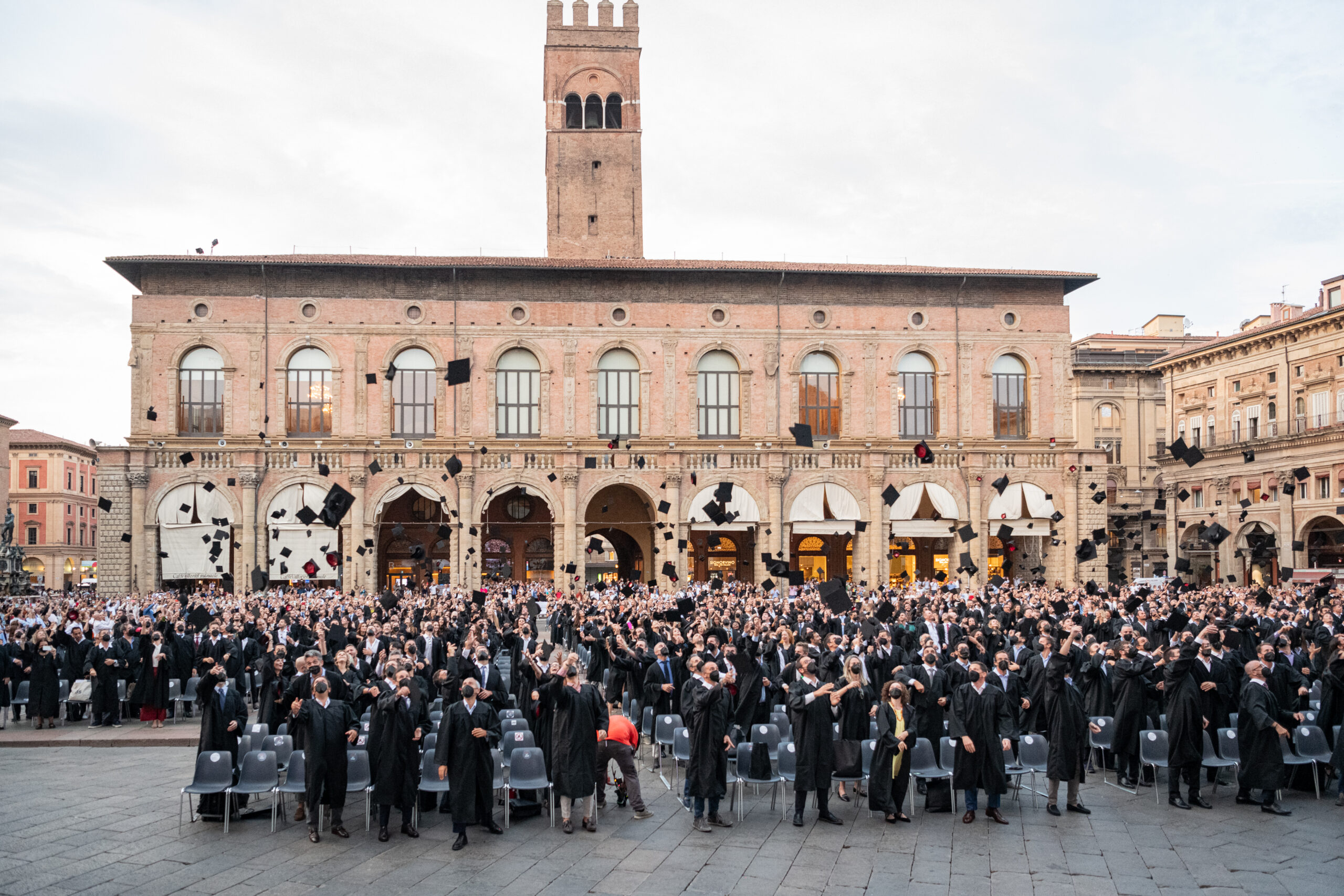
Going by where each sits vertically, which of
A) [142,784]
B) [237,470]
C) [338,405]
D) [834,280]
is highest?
[834,280]

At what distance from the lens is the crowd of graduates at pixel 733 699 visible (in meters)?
10.3

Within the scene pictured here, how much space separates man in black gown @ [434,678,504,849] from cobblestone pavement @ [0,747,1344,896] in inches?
11.8

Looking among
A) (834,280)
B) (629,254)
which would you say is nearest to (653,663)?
(834,280)

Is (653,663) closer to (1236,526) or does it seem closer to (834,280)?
(834,280)

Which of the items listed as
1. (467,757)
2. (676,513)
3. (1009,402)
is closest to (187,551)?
(676,513)

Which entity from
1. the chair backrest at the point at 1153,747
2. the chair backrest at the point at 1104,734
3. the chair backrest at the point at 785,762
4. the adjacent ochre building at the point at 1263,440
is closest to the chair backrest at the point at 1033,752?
the chair backrest at the point at 1153,747

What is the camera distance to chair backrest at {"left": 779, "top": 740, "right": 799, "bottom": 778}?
10.8 metres

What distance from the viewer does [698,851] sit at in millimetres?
9586

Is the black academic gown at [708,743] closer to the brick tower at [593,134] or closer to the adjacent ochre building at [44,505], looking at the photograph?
the brick tower at [593,134]

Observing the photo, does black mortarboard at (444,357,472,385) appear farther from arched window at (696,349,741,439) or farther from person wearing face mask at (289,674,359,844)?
person wearing face mask at (289,674,359,844)

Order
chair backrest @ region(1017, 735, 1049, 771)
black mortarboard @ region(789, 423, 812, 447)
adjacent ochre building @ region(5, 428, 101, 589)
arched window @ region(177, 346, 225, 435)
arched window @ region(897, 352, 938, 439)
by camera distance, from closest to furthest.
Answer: chair backrest @ region(1017, 735, 1049, 771) → black mortarboard @ region(789, 423, 812, 447) → arched window @ region(177, 346, 225, 435) → arched window @ region(897, 352, 938, 439) → adjacent ochre building @ region(5, 428, 101, 589)

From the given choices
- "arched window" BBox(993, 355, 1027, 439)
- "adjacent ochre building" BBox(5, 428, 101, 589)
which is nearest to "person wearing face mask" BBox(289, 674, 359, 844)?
"arched window" BBox(993, 355, 1027, 439)

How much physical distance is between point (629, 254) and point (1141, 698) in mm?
39622

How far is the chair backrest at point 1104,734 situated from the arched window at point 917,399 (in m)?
31.0
